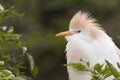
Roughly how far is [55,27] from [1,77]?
6214 millimetres

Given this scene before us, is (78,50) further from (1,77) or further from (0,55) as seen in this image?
(1,77)

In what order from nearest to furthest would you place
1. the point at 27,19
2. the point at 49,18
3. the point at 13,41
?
1. the point at 13,41
2. the point at 27,19
3. the point at 49,18

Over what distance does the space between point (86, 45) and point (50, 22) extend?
18.3ft

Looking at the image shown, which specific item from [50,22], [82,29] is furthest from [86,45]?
[50,22]

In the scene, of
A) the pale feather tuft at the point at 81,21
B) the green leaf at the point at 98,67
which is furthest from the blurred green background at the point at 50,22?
the green leaf at the point at 98,67

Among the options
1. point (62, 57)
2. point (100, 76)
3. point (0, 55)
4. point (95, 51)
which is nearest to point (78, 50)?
point (95, 51)

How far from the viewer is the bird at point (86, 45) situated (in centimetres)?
312

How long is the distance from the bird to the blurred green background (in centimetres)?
408

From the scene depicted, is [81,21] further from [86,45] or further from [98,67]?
[98,67]

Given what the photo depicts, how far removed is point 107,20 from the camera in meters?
7.99

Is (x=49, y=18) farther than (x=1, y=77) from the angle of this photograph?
Yes

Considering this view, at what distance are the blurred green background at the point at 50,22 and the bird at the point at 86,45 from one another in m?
4.08

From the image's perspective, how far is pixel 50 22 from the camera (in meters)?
8.73

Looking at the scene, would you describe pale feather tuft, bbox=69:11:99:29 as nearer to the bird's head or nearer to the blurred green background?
the bird's head
